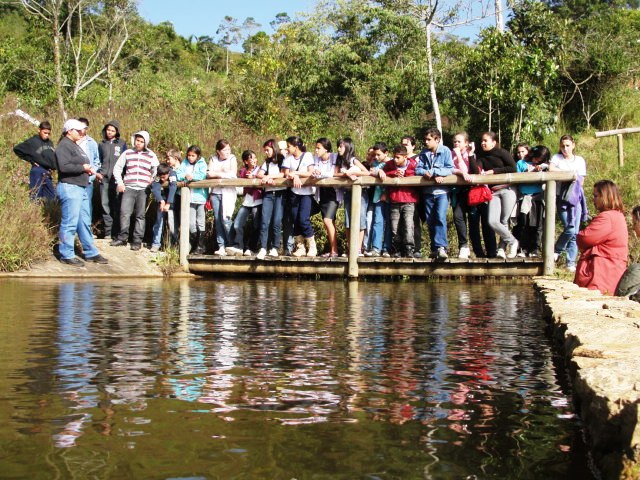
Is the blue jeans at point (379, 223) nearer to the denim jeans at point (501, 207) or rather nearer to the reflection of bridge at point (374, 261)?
the reflection of bridge at point (374, 261)

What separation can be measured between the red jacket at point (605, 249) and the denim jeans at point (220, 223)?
6805mm

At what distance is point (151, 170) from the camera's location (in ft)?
48.5

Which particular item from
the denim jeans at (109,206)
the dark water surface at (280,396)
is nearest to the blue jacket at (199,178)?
the denim jeans at (109,206)

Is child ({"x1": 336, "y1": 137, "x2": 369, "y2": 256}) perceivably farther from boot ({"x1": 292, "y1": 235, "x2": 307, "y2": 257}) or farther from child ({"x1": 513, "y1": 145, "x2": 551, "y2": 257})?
child ({"x1": 513, "y1": 145, "x2": 551, "y2": 257})

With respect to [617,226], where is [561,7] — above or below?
above

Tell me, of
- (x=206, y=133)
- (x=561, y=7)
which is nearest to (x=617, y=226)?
(x=206, y=133)

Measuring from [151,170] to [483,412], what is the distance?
1111 cm

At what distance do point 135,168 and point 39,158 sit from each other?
1377 mm

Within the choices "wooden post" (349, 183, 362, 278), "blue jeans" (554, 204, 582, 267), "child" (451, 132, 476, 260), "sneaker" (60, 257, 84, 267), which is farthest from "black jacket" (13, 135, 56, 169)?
"blue jeans" (554, 204, 582, 267)

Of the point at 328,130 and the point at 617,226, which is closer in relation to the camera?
the point at 617,226

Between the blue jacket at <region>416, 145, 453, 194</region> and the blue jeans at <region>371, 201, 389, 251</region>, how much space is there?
69cm

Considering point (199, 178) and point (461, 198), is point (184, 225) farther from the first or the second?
point (461, 198)

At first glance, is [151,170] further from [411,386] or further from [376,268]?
[411,386]

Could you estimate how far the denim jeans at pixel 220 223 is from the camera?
14594 millimetres
